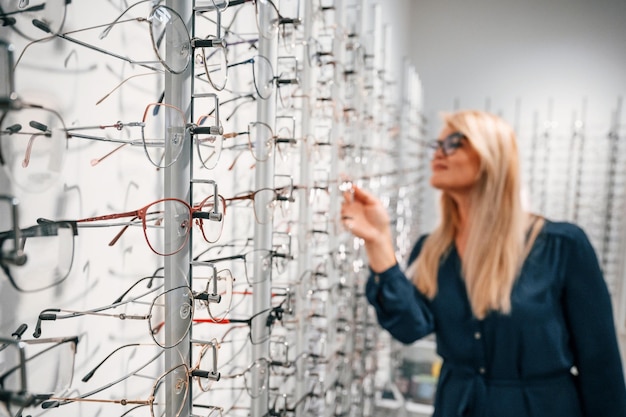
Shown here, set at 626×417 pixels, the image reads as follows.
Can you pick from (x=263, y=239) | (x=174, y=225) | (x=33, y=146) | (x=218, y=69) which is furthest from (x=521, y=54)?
(x=33, y=146)

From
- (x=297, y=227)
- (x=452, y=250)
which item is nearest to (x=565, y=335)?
(x=452, y=250)

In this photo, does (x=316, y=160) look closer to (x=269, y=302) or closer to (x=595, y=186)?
(x=269, y=302)

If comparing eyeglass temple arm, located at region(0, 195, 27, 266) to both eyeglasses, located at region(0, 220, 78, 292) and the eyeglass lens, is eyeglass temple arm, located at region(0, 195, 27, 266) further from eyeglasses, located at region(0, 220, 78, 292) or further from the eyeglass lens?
the eyeglass lens

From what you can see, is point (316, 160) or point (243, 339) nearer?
point (243, 339)

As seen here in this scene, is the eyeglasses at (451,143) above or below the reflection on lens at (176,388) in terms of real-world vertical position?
above

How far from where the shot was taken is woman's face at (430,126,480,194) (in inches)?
54.4

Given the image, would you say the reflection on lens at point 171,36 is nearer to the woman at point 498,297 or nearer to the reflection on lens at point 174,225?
the reflection on lens at point 174,225

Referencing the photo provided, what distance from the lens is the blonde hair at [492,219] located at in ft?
4.29

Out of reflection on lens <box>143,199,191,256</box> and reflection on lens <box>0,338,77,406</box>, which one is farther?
reflection on lens <box>143,199,191,256</box>

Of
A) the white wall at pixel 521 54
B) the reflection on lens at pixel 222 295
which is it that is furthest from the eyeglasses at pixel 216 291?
the white wall at pixel 521 54

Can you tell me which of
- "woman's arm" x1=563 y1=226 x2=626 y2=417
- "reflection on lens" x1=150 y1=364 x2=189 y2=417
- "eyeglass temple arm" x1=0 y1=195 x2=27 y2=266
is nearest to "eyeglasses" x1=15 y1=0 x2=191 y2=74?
"eyeglass temple arm" x1=0 y1=195 x2=27 y2=266

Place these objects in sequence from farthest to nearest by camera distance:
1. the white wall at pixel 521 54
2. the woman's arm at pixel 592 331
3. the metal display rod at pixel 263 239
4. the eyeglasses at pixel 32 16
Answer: the white wall at pixel 521 54 < the woman's arm at pixel 592 331 < the metal display rod at pixel 263 239 < the eyeglasses at pixel 32 16

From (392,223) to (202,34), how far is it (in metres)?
1.46

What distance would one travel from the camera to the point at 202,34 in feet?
3.26
